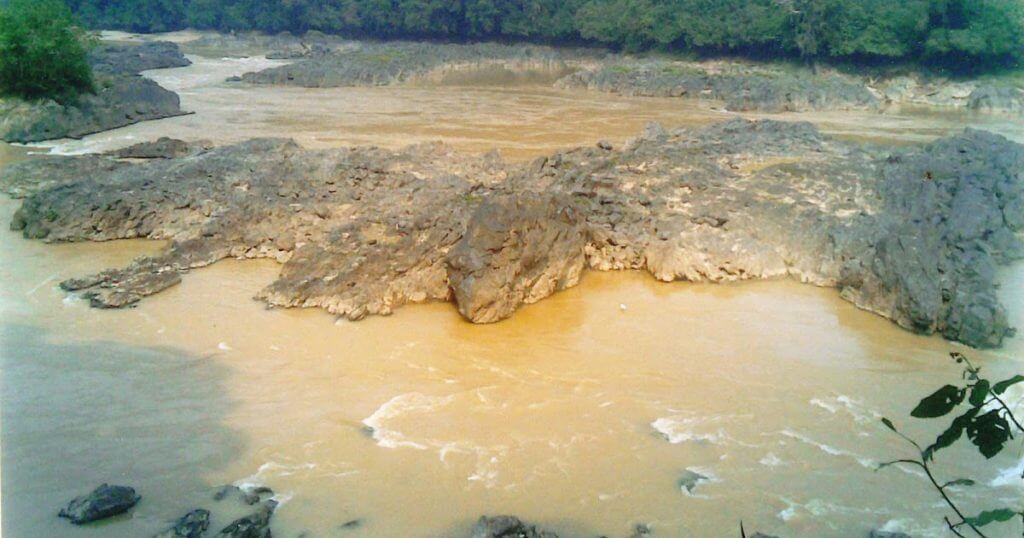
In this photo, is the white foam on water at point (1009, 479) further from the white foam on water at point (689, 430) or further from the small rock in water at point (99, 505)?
the small rock in water at point (99, 505)

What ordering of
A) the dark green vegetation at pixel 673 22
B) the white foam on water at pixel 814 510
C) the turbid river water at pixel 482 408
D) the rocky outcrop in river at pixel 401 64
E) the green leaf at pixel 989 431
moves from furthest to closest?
the rocky outcrop in river at pixel 401 64
the dark green vegetation at pixel 673 22
the turbid river water at pixel 482 408
the white foam on water at pixel 814 510
the green leaf at pixel 989 431

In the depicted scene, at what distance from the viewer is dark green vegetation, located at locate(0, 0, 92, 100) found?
70.8ft

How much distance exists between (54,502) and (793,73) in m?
37.7

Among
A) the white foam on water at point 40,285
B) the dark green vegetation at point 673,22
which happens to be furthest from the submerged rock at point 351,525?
the dark green vegetation at point 673,22

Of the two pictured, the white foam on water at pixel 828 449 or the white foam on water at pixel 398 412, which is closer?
the white foam on water at pixel 828 449

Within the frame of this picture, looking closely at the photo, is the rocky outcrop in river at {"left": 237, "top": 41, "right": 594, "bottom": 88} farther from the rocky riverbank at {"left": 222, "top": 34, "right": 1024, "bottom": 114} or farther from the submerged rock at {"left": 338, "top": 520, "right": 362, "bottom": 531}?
the submerged rock at {"left": 338, "top": 520, "right": 362, "bottom": 531}

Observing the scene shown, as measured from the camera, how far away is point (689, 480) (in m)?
6.38

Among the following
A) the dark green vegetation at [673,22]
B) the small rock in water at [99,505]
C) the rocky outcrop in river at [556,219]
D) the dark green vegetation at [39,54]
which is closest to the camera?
the small rock in water at [99,505]

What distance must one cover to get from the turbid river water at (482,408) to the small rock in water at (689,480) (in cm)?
6

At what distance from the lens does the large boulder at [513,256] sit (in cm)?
974

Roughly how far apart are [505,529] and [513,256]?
16.5 ft


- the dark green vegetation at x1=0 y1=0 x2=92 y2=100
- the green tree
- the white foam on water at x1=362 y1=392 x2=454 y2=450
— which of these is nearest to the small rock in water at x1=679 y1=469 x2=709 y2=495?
the white foam on water at x1=362 y1=392 x2=454 y2=450

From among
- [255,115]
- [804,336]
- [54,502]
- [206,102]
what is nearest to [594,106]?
[255,115]

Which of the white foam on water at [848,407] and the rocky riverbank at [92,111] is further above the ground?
the rocky riverbank at [92,111]
